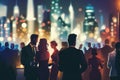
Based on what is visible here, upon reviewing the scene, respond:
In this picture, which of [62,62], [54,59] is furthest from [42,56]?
[62,62]

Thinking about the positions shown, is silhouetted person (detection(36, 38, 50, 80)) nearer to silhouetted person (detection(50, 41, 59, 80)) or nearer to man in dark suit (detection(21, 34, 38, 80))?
silhouetted person (detection(50, 41, 59, 80))

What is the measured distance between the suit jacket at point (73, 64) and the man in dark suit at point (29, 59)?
6.90 ft

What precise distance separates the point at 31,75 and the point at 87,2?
1855cm

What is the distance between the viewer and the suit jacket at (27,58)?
10.3 metres

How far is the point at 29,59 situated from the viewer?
10344 mm

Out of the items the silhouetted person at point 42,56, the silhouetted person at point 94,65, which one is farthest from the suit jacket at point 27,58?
the silhouetted person at point 94,65

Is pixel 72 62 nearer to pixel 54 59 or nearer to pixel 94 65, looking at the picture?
pixel 94 65

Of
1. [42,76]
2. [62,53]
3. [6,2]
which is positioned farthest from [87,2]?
[62,53]

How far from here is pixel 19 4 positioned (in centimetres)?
2917

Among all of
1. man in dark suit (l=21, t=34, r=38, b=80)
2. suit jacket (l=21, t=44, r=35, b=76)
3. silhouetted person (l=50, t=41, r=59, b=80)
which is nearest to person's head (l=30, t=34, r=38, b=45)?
man in dark suit (l=21, t=34, r=38, b=80)

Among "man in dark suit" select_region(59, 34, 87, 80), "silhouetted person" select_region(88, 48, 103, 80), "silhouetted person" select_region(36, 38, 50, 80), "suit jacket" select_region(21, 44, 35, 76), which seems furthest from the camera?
"silhouetted person" select_region(88, 48, 103, 80)

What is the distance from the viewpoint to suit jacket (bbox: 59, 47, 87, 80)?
823cm

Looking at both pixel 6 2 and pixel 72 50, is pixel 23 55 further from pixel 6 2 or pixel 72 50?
pixel 6 2

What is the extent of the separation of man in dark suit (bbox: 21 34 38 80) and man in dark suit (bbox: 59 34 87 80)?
208 cm
